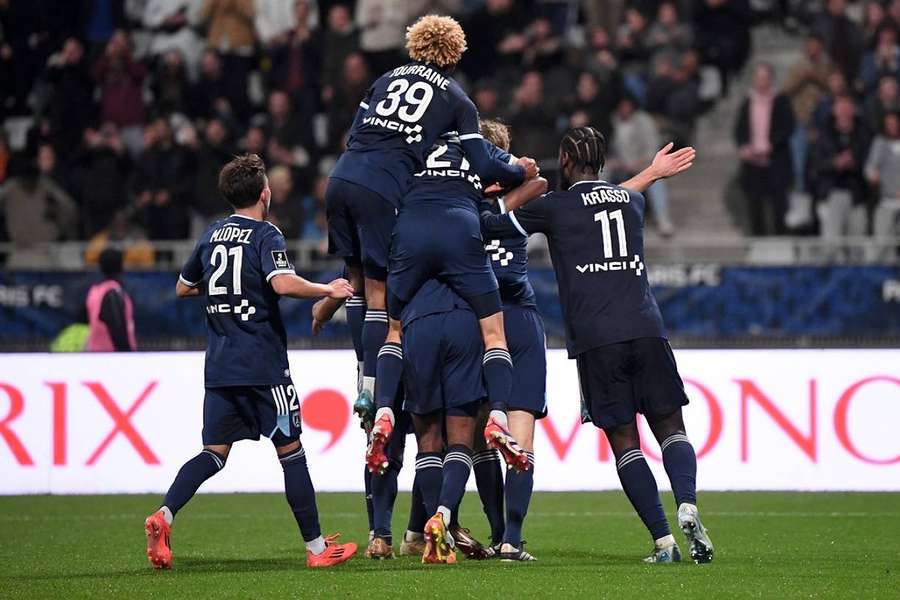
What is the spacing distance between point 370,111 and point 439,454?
178 cm

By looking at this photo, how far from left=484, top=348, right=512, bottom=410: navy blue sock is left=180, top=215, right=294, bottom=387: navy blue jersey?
1.00 m

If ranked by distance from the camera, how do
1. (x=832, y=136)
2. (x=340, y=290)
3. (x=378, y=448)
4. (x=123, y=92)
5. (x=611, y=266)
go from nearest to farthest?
(x=378, y=448), (x=340, y=290), (x=611, y=266), (x=832, y=136), (x=123, y=92)

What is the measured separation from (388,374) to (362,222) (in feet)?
2.56

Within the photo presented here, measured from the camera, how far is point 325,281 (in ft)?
53.5

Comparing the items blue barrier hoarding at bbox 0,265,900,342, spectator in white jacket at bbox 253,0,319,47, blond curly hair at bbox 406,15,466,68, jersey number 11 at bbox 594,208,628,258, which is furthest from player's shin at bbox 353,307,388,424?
spectator in white jacket at bbox 253,0,319,47

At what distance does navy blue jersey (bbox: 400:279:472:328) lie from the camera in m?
8.20

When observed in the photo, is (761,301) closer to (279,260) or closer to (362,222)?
(362,222)

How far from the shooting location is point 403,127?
827 cm

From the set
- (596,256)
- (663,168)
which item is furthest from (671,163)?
(596,256)

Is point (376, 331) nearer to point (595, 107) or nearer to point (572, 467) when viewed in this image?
point (572, 467)

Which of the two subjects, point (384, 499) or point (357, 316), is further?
point (357, 316)

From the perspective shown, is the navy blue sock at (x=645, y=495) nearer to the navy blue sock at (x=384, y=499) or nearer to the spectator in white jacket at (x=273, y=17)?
the navy blue sock at (x=384, y=499)

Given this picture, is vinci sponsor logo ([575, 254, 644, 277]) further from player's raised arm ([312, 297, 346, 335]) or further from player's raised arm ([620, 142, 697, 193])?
player's raised arm ([312, 297, 346, 335])

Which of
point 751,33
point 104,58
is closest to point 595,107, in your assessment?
point 751,33
